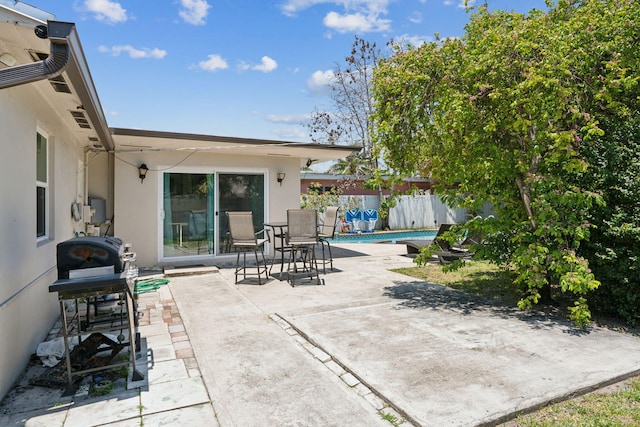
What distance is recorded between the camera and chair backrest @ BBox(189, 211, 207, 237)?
29.1ft

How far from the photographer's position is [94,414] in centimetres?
261

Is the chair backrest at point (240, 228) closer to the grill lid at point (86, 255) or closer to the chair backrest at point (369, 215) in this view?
the grill lid at point (86, 255)

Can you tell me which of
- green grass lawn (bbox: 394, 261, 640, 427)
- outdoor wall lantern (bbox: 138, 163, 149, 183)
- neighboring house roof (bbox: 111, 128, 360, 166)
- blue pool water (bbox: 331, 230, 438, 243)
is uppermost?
neighboring house roof (bbox: 111, 128, 360, 166)

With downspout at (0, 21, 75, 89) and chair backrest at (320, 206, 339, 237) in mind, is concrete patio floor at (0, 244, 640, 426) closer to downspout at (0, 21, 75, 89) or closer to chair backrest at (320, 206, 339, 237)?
downspout at (0, 21, 75, 89)

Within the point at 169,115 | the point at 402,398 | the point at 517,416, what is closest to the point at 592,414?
the point at 517,416

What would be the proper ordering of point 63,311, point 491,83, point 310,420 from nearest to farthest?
point 310,420 → point 63,311 → point 491,83

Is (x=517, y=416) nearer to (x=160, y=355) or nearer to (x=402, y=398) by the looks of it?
(x=402, y=398)

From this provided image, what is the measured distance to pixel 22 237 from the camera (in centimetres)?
352

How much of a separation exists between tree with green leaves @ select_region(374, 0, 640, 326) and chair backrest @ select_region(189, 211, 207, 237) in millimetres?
4999

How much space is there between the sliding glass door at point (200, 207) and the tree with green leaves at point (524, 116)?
465 cm

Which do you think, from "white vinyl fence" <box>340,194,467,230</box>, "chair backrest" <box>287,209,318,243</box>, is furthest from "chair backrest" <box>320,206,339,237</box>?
"white vinyl fence" <box>340,194,467,230</box>

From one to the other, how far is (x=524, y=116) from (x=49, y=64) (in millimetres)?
4631

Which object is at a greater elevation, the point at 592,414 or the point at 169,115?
the point at 169,115

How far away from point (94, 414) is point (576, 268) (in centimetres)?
446
